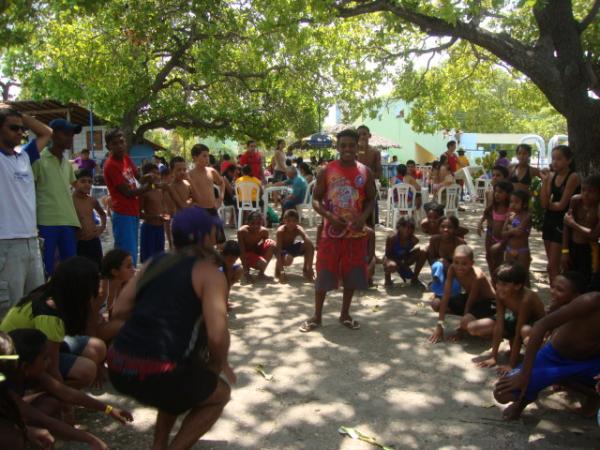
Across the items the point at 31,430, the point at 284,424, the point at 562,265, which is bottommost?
the point at 284,424

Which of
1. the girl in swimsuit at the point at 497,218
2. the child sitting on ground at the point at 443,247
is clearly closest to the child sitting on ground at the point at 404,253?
the child sitting on ground at the point at 443,247

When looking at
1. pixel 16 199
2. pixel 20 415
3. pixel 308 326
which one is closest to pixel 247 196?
pixel 308 326

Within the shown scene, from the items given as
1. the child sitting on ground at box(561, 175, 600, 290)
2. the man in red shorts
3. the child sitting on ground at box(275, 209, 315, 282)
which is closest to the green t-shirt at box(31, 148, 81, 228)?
the man in red shorts

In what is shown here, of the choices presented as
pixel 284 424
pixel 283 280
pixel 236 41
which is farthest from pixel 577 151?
pixel 236 41

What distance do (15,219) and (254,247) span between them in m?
3.85

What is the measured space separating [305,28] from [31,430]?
8.07 meters

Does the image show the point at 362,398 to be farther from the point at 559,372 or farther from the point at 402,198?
the point at 402,198

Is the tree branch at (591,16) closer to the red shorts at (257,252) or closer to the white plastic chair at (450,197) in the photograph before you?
the white plastic chair at (450,197)

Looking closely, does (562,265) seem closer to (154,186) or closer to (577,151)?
(577,151)

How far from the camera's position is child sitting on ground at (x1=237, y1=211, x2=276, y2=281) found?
287 inches

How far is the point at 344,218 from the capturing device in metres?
5.02

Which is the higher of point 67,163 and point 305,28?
point 305,28

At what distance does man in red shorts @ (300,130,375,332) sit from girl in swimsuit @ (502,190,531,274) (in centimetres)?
166

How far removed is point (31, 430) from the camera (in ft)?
8.86
